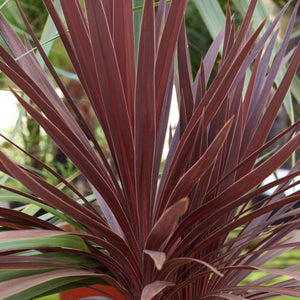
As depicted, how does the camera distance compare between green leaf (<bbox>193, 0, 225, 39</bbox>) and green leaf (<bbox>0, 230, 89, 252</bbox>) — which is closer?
green leaf (<bbox>0, 230, 89, 252</bbox>)

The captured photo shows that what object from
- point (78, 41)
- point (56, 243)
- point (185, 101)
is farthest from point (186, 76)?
point (56, 243)

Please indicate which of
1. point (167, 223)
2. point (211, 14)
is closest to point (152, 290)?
point (167, 223)

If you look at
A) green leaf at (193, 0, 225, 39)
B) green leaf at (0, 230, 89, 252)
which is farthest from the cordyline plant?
green leaf at (193, 0, 225, 39)

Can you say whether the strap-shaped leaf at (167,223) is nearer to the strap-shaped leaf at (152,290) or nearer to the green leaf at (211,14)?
the strap-shaped leaf at (152,290)

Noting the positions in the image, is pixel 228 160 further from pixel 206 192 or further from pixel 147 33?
pixel 147 33

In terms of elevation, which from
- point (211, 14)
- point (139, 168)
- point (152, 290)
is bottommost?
point (152, 290)

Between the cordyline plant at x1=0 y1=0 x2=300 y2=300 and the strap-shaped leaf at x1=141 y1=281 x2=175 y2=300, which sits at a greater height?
the cordyline plant at x1=0 y1=0 x2=300 y2=300

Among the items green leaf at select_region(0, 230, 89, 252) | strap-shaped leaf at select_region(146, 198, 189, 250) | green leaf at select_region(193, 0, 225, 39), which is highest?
green leaf at select_region(193, 0, 225, 39)

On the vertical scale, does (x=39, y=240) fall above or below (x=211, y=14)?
below

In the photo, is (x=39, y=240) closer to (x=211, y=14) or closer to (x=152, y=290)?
(x=152, y=290)

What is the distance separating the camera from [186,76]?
59 cm

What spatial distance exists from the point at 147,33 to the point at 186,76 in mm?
129

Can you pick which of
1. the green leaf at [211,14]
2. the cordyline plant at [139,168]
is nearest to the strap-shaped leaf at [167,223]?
the cordyline plant at [139,168]

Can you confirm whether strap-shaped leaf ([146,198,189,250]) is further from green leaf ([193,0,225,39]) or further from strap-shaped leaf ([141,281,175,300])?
green leaf ([193,0,225,39])
